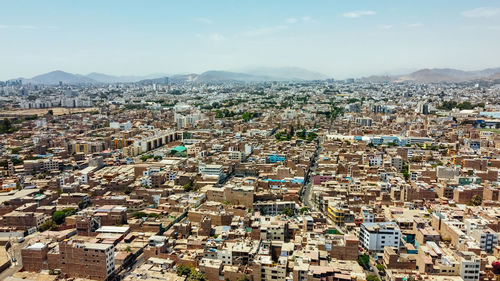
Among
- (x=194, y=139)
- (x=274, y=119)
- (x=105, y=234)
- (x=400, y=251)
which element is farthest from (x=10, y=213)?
(x=274, y=119)

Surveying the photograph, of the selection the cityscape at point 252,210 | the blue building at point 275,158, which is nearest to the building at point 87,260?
the cityscape at point 252,210

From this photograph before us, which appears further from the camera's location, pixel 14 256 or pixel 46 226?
pixel 46 226

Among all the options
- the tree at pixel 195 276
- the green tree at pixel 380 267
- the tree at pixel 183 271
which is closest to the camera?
the tree at pixel 195 276

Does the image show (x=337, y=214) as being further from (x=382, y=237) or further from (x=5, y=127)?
(x=5, y=127)

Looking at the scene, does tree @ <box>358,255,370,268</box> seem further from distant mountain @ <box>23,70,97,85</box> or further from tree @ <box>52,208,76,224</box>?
distant mountain @ <box>23,70,97,85</box>

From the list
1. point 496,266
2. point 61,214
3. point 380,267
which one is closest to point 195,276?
point 380,267

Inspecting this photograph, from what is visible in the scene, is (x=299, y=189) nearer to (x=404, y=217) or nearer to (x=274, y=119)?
(x=404, y=217)

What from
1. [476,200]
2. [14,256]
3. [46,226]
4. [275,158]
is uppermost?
[275,158]

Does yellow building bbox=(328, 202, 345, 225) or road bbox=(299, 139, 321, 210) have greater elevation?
yellow building bbox=(328, 202, 345, 225)

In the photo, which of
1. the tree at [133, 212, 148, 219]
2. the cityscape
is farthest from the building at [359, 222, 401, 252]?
the tree at [133, 212, 148, 219]

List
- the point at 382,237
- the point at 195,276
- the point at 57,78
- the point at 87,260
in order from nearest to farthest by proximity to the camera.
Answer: the point at 195,276 → the point at 87,260 → the point at 382,237 → the point at 57,78

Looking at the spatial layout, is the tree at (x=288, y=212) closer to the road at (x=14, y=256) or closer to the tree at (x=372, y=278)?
the tree at (x=372, y=278)
